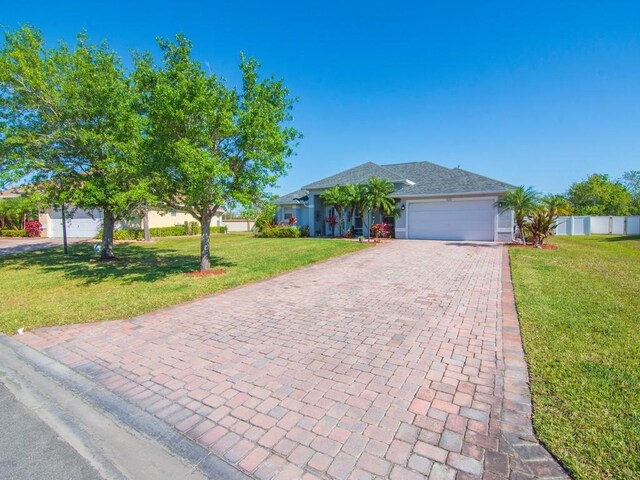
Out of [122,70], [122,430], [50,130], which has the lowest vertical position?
[122,430]

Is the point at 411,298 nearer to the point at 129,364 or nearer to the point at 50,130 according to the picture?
the point at 129,364

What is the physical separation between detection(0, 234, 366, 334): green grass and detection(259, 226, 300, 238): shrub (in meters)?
9.40

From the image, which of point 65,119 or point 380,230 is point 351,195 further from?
point 65,119

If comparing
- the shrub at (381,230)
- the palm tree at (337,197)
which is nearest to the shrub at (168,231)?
the palm tree at (337,197)

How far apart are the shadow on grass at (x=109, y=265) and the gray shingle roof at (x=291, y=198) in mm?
13715

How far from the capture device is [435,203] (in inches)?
826

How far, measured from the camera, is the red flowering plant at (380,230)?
70.2 ft

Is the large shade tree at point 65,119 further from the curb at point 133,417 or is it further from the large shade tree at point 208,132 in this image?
the curb at point 133,417

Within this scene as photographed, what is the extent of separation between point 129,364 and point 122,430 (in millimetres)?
1399

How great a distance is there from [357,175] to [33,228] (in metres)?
27.2

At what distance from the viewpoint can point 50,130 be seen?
11531 mm

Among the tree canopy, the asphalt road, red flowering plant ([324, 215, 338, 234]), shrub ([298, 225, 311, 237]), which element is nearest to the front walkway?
shrub ([298, 225, 311, 237])

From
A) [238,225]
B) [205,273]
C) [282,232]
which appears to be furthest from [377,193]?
[238,225]

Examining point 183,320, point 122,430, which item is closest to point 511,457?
point 122,430
